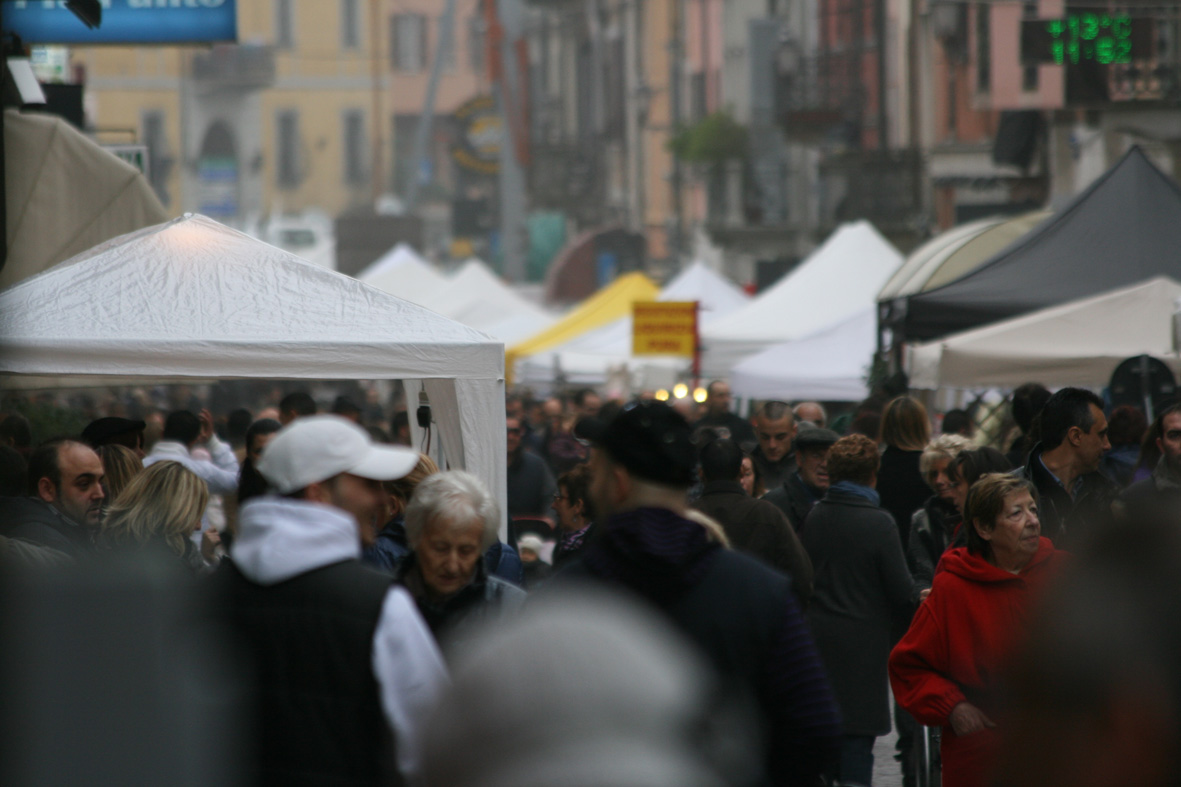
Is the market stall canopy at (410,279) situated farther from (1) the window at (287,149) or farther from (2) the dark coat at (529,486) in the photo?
(1) the window at (287,149)

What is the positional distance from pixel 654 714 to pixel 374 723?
187 cm

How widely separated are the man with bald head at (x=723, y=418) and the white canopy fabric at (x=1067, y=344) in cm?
208

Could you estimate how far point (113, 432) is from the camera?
770 centimetres

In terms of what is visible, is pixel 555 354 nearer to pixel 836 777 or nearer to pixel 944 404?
pixel 944 404

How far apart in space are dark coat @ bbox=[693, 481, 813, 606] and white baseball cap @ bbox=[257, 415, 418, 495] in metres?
3.07

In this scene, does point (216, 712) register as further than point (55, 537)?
No

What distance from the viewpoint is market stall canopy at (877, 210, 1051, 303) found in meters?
16.1

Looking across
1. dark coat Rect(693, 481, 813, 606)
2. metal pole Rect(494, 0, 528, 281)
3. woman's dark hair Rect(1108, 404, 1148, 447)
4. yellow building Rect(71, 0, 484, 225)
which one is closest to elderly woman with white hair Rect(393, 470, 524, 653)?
dark coat Rect(693, 481, 813, 606)

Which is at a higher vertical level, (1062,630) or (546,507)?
(1062,630)

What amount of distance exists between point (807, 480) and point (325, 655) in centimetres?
522

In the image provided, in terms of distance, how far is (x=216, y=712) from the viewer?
2.31m

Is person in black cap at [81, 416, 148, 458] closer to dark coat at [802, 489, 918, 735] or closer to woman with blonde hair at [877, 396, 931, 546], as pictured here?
dark coat at [802, 489, 918, 735]

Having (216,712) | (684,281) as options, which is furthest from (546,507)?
(684,281)

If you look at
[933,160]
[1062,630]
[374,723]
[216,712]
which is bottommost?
[374,723]
